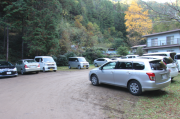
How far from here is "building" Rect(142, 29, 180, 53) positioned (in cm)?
2547

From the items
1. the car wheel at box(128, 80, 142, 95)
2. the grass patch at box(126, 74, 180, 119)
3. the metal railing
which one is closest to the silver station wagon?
the car wheel at box(128, 80, 142, 95)

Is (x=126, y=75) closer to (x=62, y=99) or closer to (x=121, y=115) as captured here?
(x=121, y=115)

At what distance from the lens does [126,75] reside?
249 inches

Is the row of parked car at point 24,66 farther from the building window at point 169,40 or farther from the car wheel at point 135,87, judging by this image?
the building window at point 169,40

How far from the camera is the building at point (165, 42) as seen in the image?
83.6 feet

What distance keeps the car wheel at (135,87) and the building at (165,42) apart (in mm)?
24032

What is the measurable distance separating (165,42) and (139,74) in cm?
2584

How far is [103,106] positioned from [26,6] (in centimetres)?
1977

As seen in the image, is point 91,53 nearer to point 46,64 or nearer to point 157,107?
point 46,64

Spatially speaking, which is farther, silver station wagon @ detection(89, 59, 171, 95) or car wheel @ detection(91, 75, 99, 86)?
car wheel @ detection(91, 75, 99, 86)

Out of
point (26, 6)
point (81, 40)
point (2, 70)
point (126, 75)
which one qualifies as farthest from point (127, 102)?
point (81, 40)

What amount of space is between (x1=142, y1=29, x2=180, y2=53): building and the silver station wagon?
76.8ft

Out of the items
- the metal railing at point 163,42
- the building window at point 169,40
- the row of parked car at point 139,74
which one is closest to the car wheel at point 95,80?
the row of parked car at point 139,74

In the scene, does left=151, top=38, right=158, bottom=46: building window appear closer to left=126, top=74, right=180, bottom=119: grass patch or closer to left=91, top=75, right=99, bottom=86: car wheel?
left=91, top=75, right=99, bottom=86: car wheel
